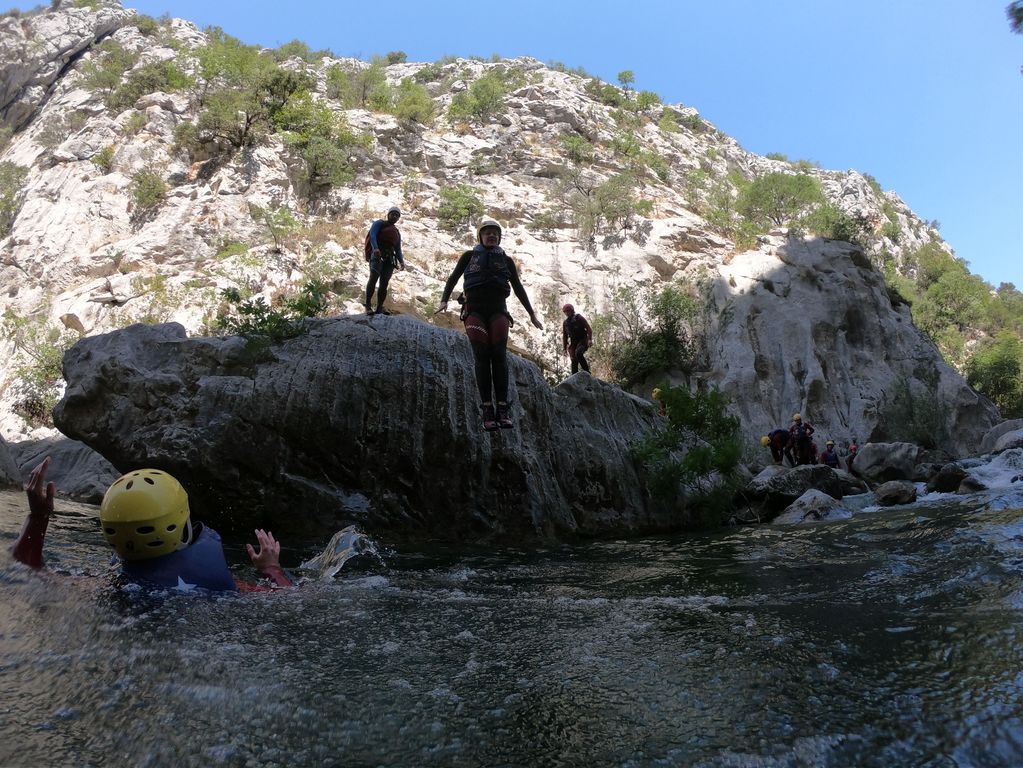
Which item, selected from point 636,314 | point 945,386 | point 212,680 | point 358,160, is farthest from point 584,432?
point 358,160

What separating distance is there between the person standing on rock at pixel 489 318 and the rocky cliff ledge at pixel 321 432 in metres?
1.37

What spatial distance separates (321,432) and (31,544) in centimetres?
400

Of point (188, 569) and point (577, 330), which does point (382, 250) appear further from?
point (188, 569)

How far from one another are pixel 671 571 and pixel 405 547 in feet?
9.52

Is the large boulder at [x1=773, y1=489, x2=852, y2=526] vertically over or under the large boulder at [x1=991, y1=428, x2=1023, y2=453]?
under

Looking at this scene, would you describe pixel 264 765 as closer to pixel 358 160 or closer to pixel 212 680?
pixel 212 680

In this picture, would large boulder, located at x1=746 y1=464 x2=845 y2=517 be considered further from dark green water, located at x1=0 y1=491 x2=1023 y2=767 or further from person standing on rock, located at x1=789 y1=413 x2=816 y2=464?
dark green water, located at x1=0 y1=491 x2=1023 y2=767

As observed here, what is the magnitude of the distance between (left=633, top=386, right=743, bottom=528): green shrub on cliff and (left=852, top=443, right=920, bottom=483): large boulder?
6903mm

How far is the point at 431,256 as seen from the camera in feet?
69.3

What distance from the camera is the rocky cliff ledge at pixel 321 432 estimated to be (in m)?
7.29

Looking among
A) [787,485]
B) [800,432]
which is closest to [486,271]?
[787,485]

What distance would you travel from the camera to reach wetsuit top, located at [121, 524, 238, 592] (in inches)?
126

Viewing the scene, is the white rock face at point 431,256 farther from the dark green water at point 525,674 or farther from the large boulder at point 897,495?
the dark green water at point 525,674

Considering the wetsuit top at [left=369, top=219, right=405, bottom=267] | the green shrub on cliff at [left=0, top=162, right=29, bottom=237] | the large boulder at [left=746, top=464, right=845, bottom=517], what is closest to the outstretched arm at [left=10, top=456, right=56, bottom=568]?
the wetsuit top at [left=369, top=219, right=405, bottom=267]
